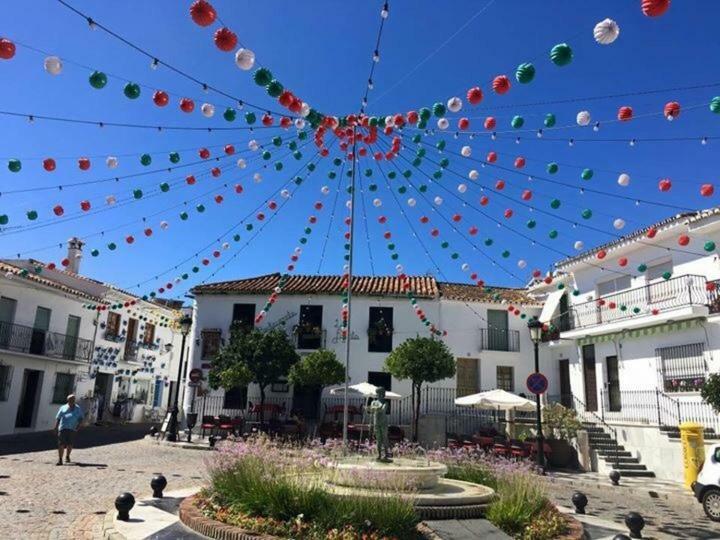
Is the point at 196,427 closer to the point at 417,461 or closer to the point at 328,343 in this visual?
the point at 328,343

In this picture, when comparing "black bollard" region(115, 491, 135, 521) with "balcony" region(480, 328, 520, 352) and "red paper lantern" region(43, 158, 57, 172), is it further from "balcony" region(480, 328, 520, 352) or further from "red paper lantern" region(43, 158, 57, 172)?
"balcony" region(480, 328, 520, 352)

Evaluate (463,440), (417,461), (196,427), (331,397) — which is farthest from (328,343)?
(417,461)

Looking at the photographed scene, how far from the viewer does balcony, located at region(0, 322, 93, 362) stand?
2500cm

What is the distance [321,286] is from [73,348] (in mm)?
12894

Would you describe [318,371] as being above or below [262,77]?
below

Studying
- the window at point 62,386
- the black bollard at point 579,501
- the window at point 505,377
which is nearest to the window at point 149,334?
the window at point 62,386

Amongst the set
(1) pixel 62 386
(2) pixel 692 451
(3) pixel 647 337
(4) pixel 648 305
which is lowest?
(2) pixel 692 451

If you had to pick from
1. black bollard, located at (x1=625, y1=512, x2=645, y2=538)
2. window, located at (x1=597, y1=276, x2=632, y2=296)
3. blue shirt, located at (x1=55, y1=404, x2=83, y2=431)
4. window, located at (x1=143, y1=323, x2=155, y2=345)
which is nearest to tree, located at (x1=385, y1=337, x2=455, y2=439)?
window, located at (x1=597, y1=276, x2=632, y2=296)

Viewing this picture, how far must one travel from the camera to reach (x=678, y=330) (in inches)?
798

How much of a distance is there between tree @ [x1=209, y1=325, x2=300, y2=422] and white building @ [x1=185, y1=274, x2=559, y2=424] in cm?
244

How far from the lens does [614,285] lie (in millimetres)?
24406

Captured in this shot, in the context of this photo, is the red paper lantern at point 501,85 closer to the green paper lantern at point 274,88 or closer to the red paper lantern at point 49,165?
the green paper lantern at point 274,88

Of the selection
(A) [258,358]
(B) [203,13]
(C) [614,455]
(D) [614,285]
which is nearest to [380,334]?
(A) [258,358]

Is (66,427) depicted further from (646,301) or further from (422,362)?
(646,301)
